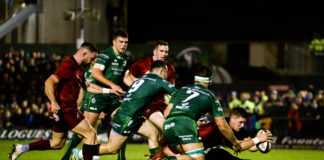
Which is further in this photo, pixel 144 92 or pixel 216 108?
pixel 144 92

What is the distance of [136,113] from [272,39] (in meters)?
30.7

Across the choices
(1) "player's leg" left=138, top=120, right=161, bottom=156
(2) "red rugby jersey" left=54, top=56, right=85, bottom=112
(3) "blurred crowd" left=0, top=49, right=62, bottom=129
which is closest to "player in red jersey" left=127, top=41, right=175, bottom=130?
(1) "player's leg" left=138, top=120, right=161, bottom=156

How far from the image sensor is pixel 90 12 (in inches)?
983

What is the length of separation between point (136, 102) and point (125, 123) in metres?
0.38

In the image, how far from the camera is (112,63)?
450 inches

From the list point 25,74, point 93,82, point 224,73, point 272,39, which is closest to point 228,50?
point 272,39

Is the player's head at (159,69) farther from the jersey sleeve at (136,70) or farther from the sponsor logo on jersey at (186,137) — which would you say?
the jersey sleeve at (136,70)

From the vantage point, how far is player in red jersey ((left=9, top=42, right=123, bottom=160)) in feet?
32.2

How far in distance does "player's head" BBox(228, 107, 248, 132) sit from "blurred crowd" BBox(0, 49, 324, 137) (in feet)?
25.4

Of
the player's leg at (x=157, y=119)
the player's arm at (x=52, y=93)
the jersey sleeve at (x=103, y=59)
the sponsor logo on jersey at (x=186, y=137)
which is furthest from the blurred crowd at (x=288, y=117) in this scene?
the sponsor logo on jersey at (x=186, y=137)

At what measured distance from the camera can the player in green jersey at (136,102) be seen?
30.7ft

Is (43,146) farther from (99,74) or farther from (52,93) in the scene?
(99,74)

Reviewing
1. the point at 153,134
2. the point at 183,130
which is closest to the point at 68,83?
the point at 153,134

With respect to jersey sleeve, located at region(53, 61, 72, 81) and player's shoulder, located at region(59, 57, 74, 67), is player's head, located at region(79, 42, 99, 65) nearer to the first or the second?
player's shoulder, located at region(59, 57, 74, 67)
